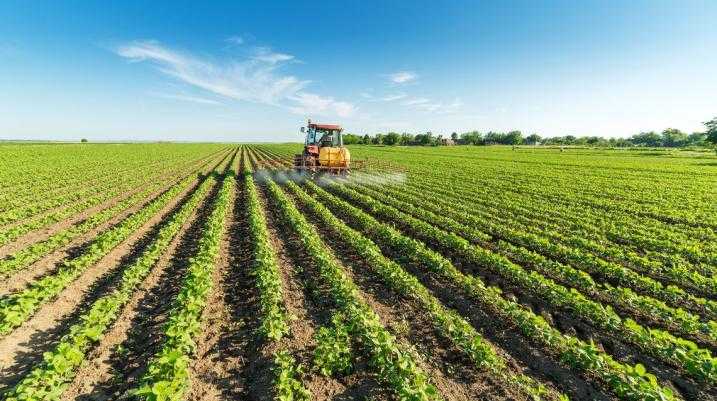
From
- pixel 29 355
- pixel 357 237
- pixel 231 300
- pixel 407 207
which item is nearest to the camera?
pixel 29 355

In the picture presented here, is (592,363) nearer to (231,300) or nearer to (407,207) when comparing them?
(231,300)

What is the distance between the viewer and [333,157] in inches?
901

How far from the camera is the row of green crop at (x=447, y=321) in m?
5.09

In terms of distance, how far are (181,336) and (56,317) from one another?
9.03 ft

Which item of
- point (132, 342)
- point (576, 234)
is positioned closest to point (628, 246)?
point (576, 234)

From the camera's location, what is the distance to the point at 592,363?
5199mm

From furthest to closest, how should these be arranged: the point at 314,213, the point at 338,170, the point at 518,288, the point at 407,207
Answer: the point at 338,170 < the point at 407,207 < the point at 314,213 < the point at 518,288

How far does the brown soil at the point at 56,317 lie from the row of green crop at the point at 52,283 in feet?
0.38

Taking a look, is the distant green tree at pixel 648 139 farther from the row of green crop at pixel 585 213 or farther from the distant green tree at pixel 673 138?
the row of green crop at pixel 585 213

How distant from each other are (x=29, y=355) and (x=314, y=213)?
10.1 m

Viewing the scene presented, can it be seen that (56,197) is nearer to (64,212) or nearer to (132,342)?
(64,212)

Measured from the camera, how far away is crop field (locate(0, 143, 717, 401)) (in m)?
4.95

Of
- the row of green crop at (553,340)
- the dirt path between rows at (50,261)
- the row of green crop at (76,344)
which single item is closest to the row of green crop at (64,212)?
the dirt path between rows at (50,261)

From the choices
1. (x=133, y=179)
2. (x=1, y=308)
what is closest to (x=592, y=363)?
(x=1, y=308)
